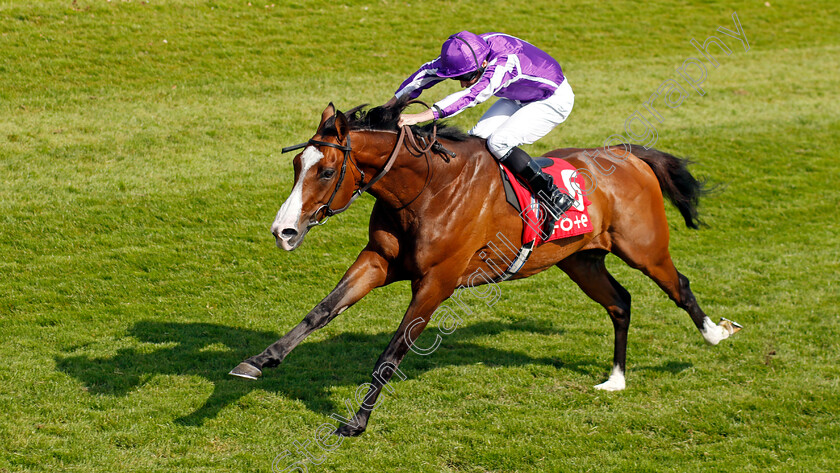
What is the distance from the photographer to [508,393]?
20.2 ft

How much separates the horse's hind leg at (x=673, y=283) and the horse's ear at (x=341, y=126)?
9.59ft

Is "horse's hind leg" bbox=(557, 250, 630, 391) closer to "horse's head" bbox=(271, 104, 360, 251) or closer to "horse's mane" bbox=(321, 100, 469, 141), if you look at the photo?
"horse's mane" bbox=(321, 100, 469, 141)

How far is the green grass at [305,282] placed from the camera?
533 cm

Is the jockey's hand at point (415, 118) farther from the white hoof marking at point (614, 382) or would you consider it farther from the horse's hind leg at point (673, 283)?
the white hoof marking at point (614, 382)

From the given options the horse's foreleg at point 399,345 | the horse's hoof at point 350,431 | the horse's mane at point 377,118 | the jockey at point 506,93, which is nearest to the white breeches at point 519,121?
the jockey at point 506,93

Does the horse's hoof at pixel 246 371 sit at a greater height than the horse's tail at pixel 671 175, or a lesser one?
greater

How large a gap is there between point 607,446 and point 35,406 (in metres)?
4.15

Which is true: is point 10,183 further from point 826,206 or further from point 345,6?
point 826,206

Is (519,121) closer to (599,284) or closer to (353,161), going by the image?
(353,161)

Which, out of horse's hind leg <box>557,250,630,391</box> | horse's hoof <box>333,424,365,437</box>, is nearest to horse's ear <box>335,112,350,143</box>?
horse's hoof <box>333,424,365,437</box>

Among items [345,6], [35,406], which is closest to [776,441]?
[35,406]

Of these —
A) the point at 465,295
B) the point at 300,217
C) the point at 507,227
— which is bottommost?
the point at 465,295

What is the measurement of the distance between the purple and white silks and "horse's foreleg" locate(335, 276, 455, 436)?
122cm

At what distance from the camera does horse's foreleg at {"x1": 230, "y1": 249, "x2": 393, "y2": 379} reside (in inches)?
191
